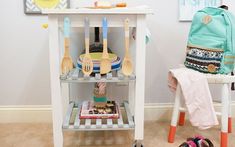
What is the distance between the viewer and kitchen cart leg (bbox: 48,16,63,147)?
1.30m

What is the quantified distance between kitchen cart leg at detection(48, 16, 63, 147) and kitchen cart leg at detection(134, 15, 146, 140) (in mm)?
369

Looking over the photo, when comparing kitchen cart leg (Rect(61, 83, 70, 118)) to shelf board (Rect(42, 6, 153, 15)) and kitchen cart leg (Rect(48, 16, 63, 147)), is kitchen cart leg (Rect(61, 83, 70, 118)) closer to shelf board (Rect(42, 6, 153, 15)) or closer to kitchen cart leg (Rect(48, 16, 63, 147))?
kitchen cart leg (Rect(48, 16, 63, 147))

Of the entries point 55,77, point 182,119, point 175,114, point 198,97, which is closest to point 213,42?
point 198,97

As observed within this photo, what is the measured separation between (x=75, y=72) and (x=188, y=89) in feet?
1.91

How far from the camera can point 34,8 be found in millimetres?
1718

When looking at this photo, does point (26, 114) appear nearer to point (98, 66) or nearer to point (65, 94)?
point (65, 94)

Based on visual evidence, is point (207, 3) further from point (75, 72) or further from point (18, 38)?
point (18, 38)

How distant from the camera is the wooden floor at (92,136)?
1576 mm

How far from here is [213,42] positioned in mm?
1475

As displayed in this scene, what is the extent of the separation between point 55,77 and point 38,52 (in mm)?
501

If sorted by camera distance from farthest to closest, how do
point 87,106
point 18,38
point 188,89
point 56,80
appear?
1. point 18,38
2. point 87,106
3. point 188,89
4. point 56,80

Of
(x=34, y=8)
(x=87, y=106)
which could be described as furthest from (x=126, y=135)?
(x=34, y=8)

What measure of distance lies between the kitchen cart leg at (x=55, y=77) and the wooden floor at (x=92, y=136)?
19 centimetres

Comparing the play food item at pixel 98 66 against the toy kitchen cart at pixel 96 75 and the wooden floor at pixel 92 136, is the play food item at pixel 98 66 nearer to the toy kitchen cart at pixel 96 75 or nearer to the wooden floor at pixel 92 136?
the toy kitchen cart at pixel 96 75
